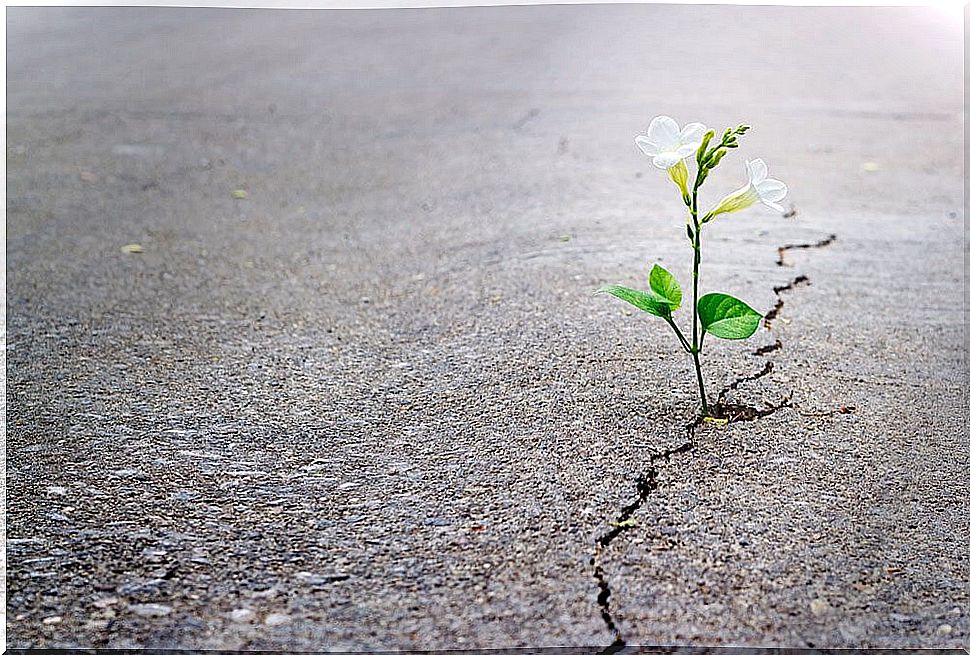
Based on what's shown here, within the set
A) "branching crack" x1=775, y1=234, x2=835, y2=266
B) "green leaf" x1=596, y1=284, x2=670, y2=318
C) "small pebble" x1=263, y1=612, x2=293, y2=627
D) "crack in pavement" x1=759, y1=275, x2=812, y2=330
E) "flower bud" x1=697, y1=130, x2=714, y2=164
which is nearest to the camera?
"small pebble" x1=263, y1=612, x2=293, y2=627

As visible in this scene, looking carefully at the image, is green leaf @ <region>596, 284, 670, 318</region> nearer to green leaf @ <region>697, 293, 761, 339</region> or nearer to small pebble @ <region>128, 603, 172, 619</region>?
green leaf @ <region>697, 293, 761, 339</region>

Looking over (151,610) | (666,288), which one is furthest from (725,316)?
(151,610)

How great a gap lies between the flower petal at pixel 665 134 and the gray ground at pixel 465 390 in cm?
61

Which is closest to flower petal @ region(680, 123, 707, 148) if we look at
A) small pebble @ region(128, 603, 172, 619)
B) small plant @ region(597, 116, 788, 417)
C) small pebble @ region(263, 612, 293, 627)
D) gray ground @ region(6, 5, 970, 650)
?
small plant @ region(597, 116, 788, 417)

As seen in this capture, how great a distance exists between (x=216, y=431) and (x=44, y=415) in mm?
421

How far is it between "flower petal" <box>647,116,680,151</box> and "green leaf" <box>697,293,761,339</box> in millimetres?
320

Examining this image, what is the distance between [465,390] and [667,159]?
0.78 metres

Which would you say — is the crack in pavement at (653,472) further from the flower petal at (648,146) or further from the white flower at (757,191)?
the flower petal at (648,146)

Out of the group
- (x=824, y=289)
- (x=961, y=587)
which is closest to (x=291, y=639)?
(x=961, y=587)

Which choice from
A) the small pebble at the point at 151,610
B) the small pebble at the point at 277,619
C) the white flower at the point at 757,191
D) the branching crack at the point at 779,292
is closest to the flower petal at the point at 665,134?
the white flower at the point at 757,191

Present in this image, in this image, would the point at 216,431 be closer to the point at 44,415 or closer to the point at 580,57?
the point at 44,415

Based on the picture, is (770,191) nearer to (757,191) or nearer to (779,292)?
(757,191)

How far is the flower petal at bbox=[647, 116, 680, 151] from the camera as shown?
2.01 m

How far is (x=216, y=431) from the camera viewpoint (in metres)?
2.32
